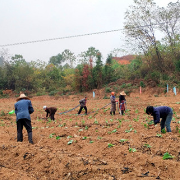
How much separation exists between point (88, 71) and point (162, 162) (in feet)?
93.1

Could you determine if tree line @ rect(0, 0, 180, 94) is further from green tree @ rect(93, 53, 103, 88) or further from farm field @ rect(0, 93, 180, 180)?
farm field @ rect(0, 93, 180, 180)

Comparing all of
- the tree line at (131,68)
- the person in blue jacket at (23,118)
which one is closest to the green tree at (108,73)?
the tree line at (131,68)

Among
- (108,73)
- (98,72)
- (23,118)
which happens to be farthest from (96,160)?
(108,73)

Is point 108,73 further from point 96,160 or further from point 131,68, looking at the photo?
point 96,160

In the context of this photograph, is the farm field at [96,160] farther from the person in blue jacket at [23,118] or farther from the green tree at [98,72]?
the green tree at [98,72]

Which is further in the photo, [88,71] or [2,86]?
[2,86]

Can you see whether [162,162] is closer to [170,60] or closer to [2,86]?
[170,60]

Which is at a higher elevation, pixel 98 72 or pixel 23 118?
pixel 98 72

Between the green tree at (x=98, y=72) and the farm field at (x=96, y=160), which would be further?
the green tree at (x=98, y=72)

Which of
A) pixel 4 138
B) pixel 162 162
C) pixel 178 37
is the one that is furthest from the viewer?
pixel 178 37

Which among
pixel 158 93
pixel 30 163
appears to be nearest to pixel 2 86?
pixel 158 93

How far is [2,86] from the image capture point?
123ft

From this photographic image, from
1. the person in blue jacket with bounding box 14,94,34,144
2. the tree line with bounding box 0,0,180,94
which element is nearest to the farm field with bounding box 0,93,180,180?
the person in blue jacket with bounding box 14,94,34,144

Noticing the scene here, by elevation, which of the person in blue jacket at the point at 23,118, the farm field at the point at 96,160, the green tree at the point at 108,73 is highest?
the green tree at the point at 108,73
